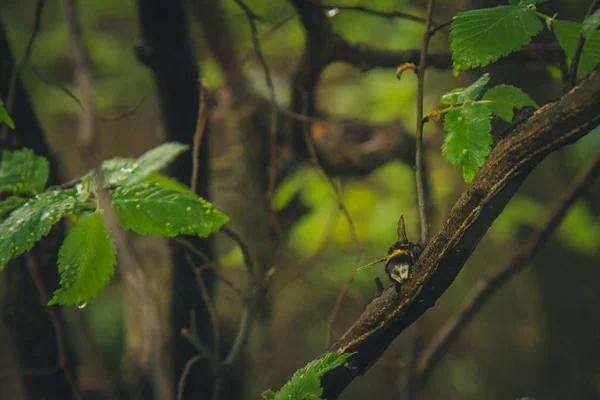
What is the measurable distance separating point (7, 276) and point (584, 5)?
3.14m

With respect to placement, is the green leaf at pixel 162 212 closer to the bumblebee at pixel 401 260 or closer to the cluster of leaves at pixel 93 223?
the cluster of leaves at pixel 93 223

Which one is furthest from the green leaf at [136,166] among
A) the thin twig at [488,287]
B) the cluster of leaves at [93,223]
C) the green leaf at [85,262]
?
the thin twig at [488,287]

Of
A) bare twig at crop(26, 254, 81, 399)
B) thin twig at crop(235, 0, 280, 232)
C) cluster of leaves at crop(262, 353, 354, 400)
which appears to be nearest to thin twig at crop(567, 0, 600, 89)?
cluster of leaves at crop(262, 353, 354, 400)

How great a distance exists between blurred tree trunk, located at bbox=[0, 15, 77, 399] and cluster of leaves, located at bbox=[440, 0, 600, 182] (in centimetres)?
127

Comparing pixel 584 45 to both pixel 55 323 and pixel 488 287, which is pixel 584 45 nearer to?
pixel 488 287

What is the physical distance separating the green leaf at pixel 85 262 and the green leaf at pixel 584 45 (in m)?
0.93

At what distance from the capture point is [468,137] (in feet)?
2.87

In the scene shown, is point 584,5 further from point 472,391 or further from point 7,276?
point 472,391

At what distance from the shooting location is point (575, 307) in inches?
123

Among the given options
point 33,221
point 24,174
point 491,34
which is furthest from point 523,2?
point 24,174

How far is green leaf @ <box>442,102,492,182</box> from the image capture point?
854 millimetres

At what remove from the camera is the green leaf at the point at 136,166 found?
1.05 meters

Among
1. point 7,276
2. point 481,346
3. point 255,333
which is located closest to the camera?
point 7,276

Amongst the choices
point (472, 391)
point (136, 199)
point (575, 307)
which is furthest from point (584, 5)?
point (472, 391)
